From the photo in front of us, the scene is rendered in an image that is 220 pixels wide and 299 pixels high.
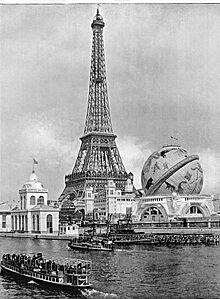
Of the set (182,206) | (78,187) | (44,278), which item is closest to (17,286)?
(44,278)

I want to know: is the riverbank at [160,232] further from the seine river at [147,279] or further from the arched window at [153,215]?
the seine river at [147,279]

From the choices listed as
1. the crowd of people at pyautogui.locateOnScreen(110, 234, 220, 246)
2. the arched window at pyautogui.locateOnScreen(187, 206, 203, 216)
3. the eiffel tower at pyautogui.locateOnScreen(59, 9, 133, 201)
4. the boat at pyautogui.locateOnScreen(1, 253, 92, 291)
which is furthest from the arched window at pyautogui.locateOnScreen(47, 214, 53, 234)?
the boat at pyautogui.locateOnScreen(1, 253, 92, 291)

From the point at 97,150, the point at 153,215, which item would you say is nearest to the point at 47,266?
the point at 153,215

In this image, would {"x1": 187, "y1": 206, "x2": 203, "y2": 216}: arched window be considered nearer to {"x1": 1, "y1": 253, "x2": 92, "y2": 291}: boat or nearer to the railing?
the railing

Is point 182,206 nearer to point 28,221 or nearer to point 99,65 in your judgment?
point 28,221

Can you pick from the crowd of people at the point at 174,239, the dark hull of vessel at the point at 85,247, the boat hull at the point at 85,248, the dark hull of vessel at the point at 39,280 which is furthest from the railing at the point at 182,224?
the dark hull of vessel at the point at 39,280
